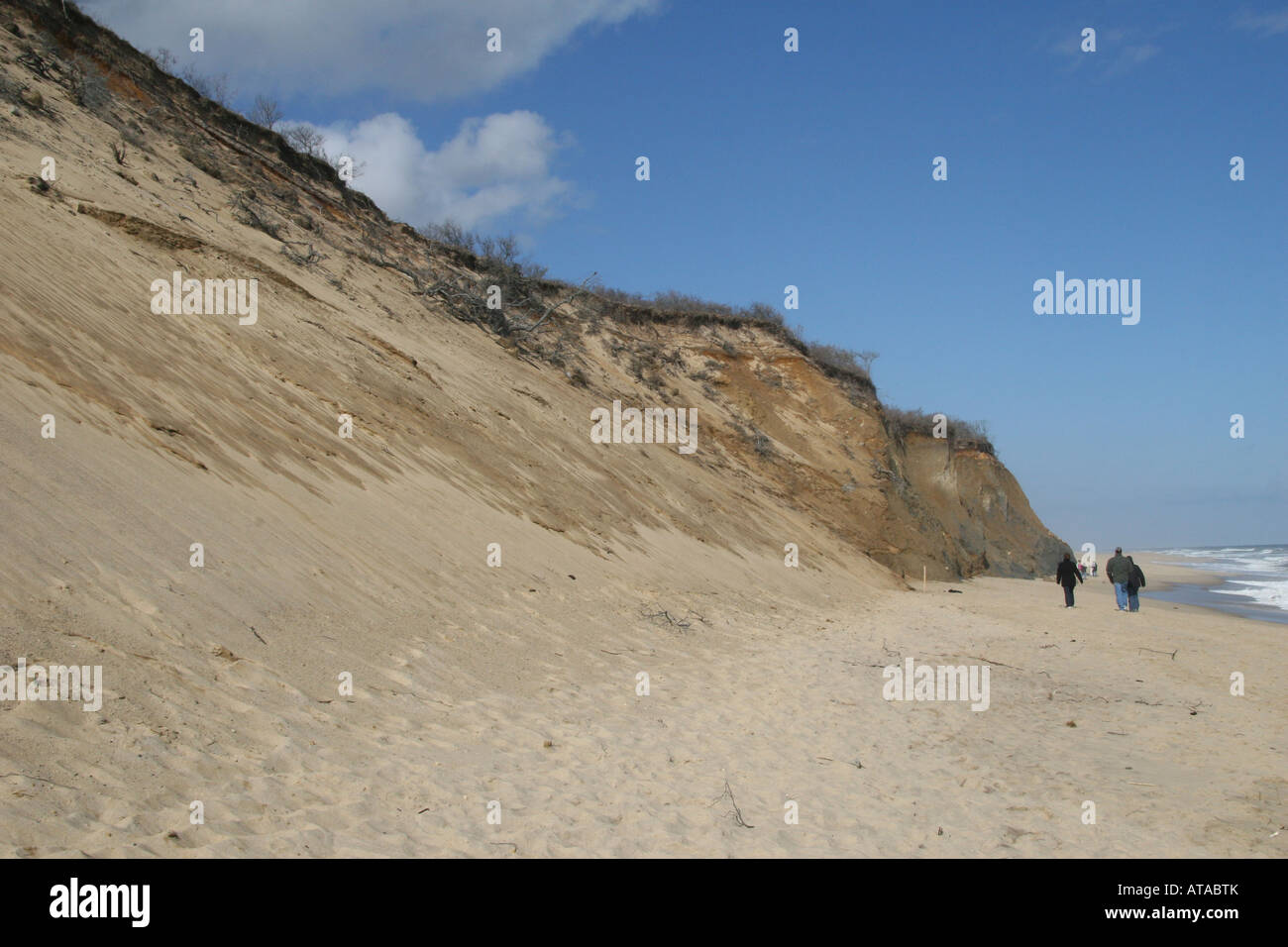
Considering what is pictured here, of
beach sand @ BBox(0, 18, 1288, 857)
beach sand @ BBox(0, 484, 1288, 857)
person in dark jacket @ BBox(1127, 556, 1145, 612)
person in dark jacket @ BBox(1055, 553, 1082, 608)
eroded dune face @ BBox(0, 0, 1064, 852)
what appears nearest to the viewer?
beach sand @ BBox(0, 484, 1288, 857)

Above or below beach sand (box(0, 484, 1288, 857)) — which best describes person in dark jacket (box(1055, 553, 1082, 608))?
above

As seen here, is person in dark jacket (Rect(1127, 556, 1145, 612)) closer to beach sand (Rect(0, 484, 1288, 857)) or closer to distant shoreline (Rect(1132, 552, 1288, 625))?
distant shoreline (Rect(1132, 552, 1288, 625))

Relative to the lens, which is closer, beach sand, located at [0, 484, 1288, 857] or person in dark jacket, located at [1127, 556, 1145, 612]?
beach sand, located at [0, 484, 1288, 857]

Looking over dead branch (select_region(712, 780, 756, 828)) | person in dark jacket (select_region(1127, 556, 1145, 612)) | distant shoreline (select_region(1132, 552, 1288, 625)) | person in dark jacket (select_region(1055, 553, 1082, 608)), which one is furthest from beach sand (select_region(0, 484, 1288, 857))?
distant shoreline (select_region(1132, 552, 1288, 625))

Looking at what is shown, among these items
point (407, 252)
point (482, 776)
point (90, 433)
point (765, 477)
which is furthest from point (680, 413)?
point (482, 776)

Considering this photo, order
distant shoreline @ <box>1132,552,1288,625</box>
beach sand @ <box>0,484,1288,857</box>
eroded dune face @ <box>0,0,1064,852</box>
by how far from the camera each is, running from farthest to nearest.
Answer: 1. distant shoreline @ <box>1132,552,1288,625</box>
2. eroded dune face @ <box>0,0,1064,852</box>
3. beach sand @ <box>0,484,1288,857</box>

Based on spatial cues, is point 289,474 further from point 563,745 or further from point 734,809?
point 734,809

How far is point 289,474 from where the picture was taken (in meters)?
8.95

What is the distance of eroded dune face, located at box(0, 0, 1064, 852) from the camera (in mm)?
5223

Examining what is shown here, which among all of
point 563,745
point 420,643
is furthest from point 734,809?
point 420,643

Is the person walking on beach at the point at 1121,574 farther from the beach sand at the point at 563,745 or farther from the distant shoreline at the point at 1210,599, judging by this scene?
the beach sand at the point at 563,745

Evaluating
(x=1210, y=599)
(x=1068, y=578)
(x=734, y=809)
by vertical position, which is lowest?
(x=734, y=809)
